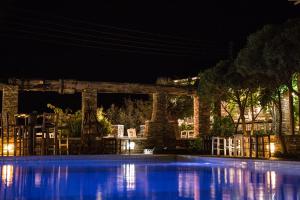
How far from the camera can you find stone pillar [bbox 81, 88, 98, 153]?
18.3 m

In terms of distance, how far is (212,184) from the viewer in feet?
32.5

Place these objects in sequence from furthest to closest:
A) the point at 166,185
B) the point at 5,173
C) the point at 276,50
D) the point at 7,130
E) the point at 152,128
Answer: the point at 152,128 < the point at 7,130 < the point at 276,50 < the point at 5,173 < the point at 166,185

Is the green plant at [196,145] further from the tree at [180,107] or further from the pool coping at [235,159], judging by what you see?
the tree at [180,107]

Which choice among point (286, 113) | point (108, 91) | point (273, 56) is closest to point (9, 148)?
point (108, 91)

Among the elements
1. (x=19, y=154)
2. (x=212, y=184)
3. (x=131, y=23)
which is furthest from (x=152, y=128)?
(x=212, y=184)

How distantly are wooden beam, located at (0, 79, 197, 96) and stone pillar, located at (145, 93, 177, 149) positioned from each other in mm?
520

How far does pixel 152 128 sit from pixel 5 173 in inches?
343

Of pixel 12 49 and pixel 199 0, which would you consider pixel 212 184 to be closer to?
pixel 199 0

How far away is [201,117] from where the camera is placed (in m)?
20.9

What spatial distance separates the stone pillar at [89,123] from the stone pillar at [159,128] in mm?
2643

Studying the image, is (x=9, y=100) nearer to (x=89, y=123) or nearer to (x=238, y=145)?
(x=89, y=123)

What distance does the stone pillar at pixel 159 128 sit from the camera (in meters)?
20.0

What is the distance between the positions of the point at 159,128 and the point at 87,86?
12.3ft

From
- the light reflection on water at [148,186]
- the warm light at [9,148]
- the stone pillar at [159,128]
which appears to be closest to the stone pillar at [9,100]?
the warm light at [9,148]
